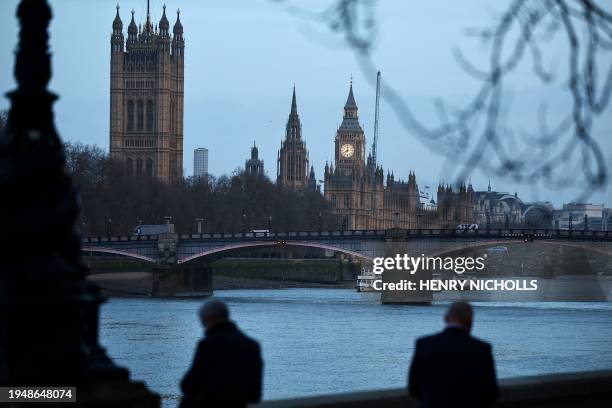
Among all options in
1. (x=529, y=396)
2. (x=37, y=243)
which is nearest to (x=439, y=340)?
(x=529, y=396)

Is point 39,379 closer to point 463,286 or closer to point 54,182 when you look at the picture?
point 54,182

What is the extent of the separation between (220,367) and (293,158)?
149m

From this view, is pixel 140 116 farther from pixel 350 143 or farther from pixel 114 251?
pixel 114 251

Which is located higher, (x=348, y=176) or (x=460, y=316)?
(x=348, y=176)

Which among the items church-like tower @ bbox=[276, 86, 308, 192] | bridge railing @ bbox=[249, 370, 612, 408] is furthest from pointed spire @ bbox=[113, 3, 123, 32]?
bridge railing @ bbox=[249, 370, 612, 408]

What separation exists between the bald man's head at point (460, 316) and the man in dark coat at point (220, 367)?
0.77 metres

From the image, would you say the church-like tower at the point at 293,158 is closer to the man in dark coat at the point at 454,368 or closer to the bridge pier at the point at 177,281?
the bridge pier at the point at 177,281

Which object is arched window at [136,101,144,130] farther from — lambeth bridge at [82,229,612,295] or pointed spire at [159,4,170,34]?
lambeth bridge at [82,229,612,295]

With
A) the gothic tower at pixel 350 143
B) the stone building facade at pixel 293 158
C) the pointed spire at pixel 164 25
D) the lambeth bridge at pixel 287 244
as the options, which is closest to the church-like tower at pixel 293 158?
the stone building facade at pixel 293 158

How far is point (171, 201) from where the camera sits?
91.4m

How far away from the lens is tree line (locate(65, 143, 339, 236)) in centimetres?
8475

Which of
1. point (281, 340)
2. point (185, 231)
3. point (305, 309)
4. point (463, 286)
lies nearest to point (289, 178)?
point (185, 231)

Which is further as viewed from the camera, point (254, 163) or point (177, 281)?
point (254, 163)

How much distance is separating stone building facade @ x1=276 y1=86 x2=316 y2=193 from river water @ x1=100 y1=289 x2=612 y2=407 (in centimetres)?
10116
